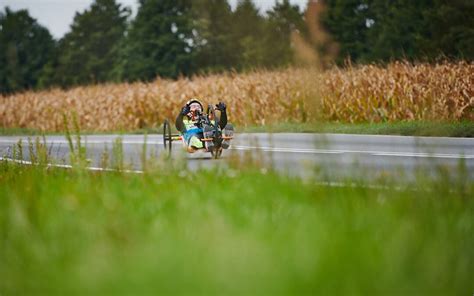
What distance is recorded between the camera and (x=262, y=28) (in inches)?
2381

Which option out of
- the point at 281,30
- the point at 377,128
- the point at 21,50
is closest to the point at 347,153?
the point at 377,128

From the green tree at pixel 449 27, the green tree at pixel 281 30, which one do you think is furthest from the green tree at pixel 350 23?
the green tree at pixel 449 27

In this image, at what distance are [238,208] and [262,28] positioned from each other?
55.1m

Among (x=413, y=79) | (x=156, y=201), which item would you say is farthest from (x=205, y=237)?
(x=413, y=79)

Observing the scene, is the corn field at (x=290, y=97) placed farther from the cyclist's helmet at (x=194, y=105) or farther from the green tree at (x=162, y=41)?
the green tree at (x=162, y=41)

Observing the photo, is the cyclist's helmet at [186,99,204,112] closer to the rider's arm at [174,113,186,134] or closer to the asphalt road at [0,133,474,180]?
the rider's arm at [174,113,186,134]

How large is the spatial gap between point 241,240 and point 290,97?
19778 mm

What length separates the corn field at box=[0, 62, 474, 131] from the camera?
68.1 feet

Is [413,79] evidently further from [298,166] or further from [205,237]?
[205,237]

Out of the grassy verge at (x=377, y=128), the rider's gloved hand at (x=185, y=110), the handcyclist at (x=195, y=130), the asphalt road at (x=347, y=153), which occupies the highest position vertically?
the rider's gloved hand at (x=185, y=110)

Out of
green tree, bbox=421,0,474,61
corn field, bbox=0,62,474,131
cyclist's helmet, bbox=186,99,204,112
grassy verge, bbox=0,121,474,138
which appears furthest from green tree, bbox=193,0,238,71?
cyclist's helmet, bbox=186,99,204,112

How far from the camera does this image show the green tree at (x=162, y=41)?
56.9m

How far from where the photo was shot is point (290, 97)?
2416cm

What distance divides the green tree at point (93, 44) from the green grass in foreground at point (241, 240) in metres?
59.7
